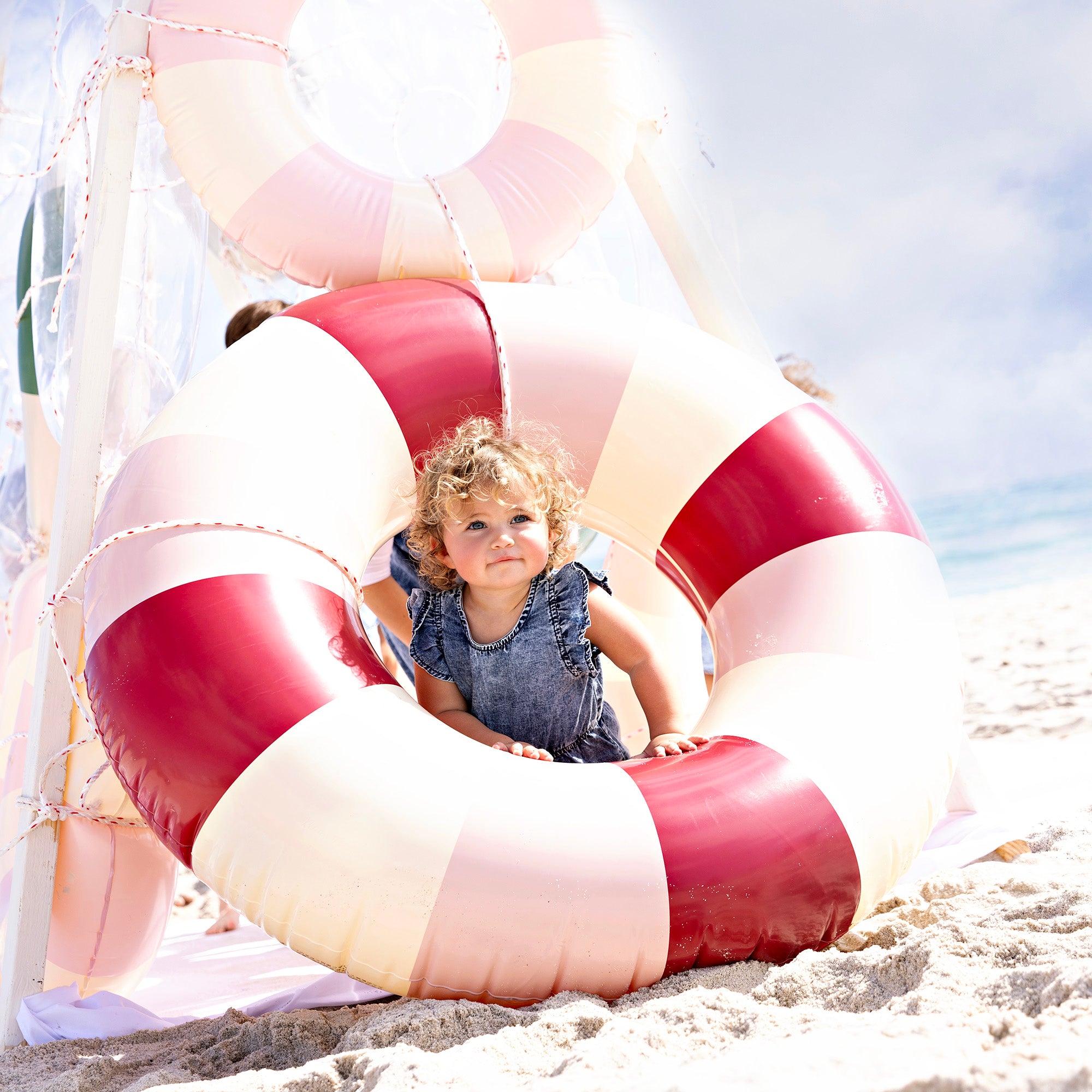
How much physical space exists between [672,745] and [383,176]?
1150mm

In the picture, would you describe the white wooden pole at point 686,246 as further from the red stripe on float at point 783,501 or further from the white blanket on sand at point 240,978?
the white blanket on sand at point 240,978

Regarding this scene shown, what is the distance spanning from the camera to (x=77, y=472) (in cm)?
161

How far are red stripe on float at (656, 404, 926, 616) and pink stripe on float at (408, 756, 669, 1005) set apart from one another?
559 millimetres

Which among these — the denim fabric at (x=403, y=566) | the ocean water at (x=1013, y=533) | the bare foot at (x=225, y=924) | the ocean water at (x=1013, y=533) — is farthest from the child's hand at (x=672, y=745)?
the ocean water at (x=1013, y=533)

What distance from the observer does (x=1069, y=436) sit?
14836 millimetres

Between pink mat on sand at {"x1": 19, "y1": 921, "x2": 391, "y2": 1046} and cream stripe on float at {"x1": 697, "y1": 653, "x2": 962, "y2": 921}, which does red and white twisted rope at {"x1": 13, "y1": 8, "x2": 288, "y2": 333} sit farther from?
cream stripe on float at {"x1": 697, "y1": 653, "x2": 962, "y2": 921}

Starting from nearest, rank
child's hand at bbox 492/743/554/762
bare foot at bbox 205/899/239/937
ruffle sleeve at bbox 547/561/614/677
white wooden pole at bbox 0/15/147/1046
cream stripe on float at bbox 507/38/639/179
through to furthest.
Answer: child's hand at bbox 492/743/554/762 → white wooden pole at bbox 0/15/147/1046 → ruffle sleeve at bbox 547/561/614/677 → cream stripe on float at bbox 507/38/639/179 → bare foot at bbox 205/899/239/937

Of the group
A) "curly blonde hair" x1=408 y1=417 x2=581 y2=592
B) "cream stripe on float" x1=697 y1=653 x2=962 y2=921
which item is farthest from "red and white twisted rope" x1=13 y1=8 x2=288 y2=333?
"cream stripe on float" x1=697 y1=653 x2=962 y2=921

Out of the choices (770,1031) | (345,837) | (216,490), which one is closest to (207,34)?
(216,490)

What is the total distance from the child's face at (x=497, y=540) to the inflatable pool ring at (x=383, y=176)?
501 mm

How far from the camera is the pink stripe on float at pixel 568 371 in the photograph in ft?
5.37

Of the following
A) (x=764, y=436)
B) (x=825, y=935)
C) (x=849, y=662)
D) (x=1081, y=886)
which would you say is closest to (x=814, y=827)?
(x=825, y=935)

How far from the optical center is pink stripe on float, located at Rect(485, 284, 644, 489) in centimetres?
164

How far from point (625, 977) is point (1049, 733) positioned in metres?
3.26
